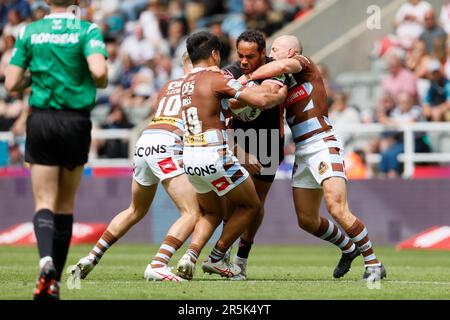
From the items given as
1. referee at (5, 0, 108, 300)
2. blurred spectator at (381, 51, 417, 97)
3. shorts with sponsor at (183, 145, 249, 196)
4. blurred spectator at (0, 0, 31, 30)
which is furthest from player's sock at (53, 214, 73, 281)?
blurred spectator at (0, 0, 31, 30)

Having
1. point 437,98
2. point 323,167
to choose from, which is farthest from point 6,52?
point 323,167

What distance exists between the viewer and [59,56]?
29.8 ft

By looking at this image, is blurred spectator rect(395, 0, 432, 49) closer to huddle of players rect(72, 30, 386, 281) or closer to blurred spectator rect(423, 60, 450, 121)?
blurred spectator rect(423, 60, 450, 121)

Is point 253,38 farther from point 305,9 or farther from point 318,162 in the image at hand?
point 305,9

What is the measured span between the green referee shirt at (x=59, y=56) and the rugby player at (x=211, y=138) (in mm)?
2027

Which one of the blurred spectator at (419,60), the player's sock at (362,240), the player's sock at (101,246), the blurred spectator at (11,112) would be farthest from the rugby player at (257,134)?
the blurred spectator at (11,112)

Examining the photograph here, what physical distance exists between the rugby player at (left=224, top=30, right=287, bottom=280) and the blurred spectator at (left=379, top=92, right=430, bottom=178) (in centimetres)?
723

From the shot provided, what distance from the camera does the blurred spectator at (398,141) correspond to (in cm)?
1914

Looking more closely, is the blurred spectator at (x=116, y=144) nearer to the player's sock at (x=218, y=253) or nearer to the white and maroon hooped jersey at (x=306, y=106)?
the player's sock at (x=218, y=253)

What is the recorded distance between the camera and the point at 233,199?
1120 centimetres

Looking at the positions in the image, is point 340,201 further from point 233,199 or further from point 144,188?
point 144,188

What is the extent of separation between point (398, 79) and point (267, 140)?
28.0 ft
